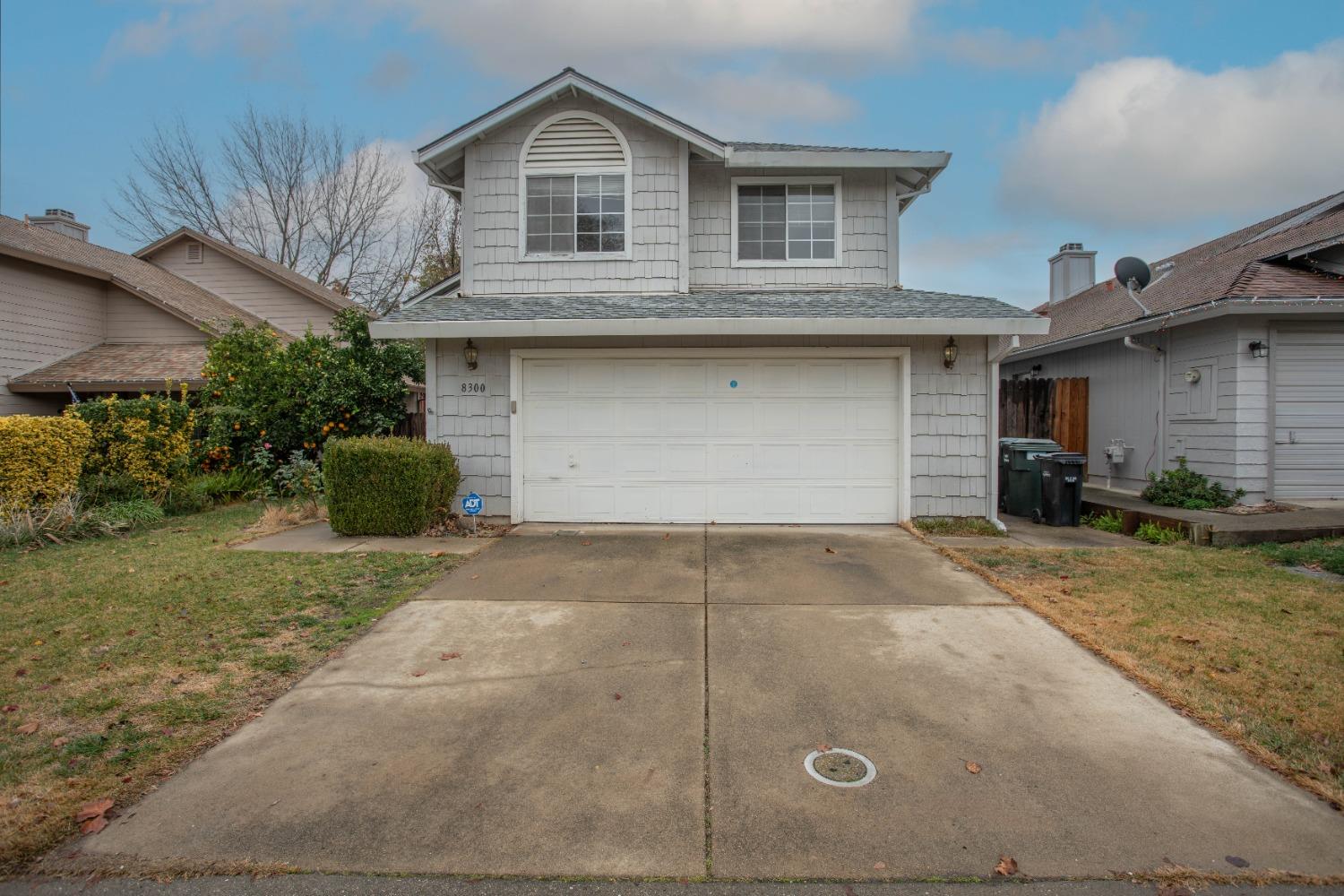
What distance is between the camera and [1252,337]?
9.78 metres

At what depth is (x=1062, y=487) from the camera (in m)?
9.68

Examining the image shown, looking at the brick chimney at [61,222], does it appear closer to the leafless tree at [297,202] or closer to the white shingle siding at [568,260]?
the leafless tree at [297,202]

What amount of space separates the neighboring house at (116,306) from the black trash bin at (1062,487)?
40.6 feet

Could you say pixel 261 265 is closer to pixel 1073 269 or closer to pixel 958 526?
pixel 958 526

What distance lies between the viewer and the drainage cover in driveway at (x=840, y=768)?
3.10m

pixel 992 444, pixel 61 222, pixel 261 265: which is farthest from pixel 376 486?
pixel 61 222

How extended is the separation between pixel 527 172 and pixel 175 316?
11.1 m

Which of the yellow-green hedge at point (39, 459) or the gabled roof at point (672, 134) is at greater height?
the gabled roof at point (672, 134)

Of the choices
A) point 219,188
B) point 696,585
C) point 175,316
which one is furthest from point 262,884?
point 219,188

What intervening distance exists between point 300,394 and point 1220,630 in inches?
464

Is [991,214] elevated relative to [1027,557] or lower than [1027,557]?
elevated

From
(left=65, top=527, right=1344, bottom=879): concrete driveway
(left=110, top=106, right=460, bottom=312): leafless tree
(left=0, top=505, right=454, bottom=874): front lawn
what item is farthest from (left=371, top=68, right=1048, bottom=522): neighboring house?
(left=110, top=106, right=460, bottom=312): leafless tree

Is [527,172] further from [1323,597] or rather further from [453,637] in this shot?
[1323,597]

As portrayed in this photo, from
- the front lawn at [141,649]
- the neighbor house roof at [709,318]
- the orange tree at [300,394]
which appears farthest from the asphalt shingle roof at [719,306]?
the front lawn at [141,649]
